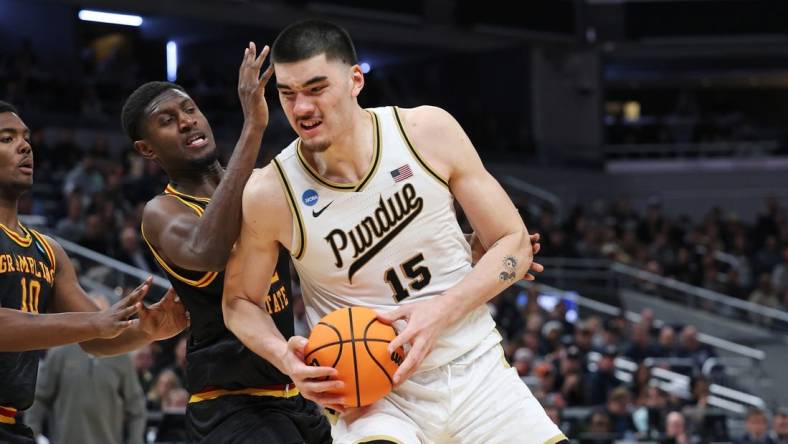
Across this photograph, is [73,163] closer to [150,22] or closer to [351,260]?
[150,22]

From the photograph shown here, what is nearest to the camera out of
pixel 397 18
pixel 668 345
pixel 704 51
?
pixel 668 345

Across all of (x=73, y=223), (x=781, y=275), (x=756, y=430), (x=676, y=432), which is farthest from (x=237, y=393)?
(x=781, y=275)

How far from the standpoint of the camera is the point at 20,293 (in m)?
5.02

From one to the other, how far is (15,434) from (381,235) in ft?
6.32

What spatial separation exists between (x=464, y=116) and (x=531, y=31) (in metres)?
2.43

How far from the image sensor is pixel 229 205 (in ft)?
13.9

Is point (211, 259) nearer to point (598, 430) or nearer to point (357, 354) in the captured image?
point (357, 354)

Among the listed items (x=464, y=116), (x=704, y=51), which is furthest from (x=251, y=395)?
(x=704, y=51)

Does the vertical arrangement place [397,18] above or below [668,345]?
above

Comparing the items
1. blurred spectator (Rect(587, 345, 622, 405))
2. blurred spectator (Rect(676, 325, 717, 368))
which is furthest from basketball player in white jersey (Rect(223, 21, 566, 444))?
blurred spectator (Rect(676, 325, 717, 368))

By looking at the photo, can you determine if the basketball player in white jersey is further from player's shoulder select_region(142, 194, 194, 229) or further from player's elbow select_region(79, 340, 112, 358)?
player's elbow select_region(79, 340, 112, 358)

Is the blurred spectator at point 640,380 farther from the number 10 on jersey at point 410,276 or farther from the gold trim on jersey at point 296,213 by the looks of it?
the gold trim on jersey at point 296,213

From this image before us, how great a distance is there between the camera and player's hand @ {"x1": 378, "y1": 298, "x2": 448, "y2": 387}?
3.90 meters

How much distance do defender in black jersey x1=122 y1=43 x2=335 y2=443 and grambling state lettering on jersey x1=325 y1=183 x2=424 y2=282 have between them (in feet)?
1.29
